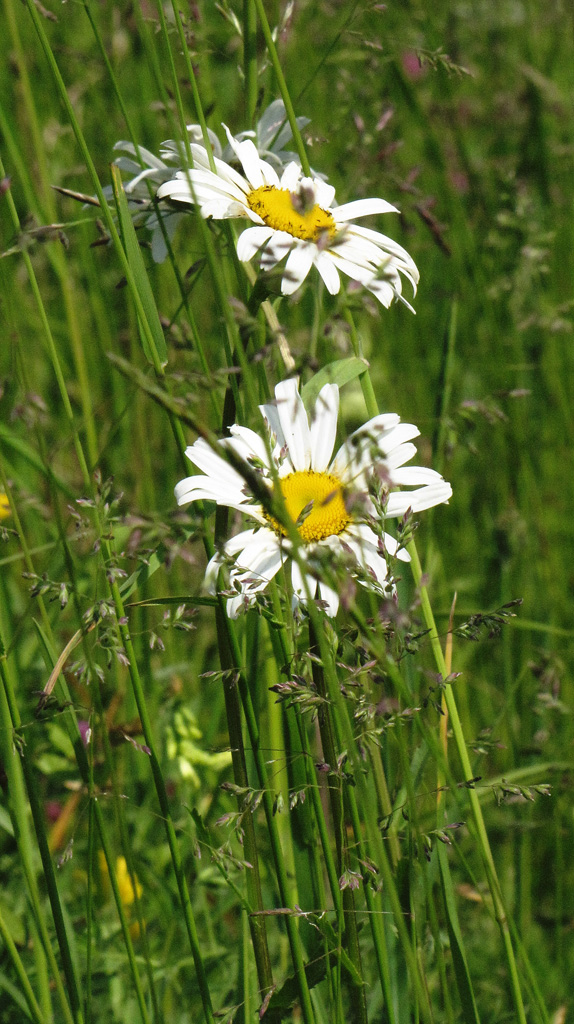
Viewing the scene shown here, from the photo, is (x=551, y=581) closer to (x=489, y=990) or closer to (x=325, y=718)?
(x=489, y=990)

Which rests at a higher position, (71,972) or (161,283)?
(161,283)

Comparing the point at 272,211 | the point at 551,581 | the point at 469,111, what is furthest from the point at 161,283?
the point at 469,111

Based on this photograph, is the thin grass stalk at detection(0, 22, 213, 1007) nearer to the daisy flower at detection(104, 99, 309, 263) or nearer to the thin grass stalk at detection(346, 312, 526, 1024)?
the daisy flower at detection(104, 99, 309, 263)

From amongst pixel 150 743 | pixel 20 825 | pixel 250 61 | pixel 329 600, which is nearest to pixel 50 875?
pixel 20 825

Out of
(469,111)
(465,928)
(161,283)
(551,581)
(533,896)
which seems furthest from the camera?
(469,111)

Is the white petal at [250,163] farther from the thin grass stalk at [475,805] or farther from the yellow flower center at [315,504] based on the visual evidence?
the yellow flower center at [315,504]

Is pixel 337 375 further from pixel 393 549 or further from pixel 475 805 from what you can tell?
pixel 475 805
